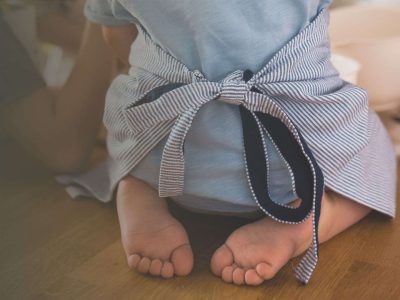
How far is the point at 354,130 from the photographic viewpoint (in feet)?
2.01

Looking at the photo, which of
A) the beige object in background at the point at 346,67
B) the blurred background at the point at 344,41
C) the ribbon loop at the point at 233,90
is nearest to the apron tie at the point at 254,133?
the ribbon loop at the point at 233,90

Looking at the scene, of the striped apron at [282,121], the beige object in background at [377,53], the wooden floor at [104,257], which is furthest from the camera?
the beige object in background at [377,53]

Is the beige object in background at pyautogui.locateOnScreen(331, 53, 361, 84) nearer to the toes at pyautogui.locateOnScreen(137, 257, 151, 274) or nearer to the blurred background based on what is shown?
the blurred background

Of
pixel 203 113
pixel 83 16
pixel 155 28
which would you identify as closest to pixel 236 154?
pixel 203 113

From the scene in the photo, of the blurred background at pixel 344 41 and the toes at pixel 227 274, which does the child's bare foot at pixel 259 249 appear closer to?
the toes at pixel 227 274

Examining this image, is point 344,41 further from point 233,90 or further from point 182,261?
point 182,261

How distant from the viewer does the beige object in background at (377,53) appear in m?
0.80

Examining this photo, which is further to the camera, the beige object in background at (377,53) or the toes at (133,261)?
the beige object in background at (377,53)

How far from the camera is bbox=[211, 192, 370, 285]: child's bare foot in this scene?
53cm

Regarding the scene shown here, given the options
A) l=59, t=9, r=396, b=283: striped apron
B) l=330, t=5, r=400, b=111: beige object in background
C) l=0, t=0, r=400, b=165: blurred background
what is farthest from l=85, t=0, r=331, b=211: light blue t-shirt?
l=330, t=5, r=400, b=111: beige object in background

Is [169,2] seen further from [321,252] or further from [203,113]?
[321,252]

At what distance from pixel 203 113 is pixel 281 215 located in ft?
0.43

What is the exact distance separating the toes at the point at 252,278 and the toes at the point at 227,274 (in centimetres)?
1

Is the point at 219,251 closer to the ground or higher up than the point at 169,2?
closer to the ground
